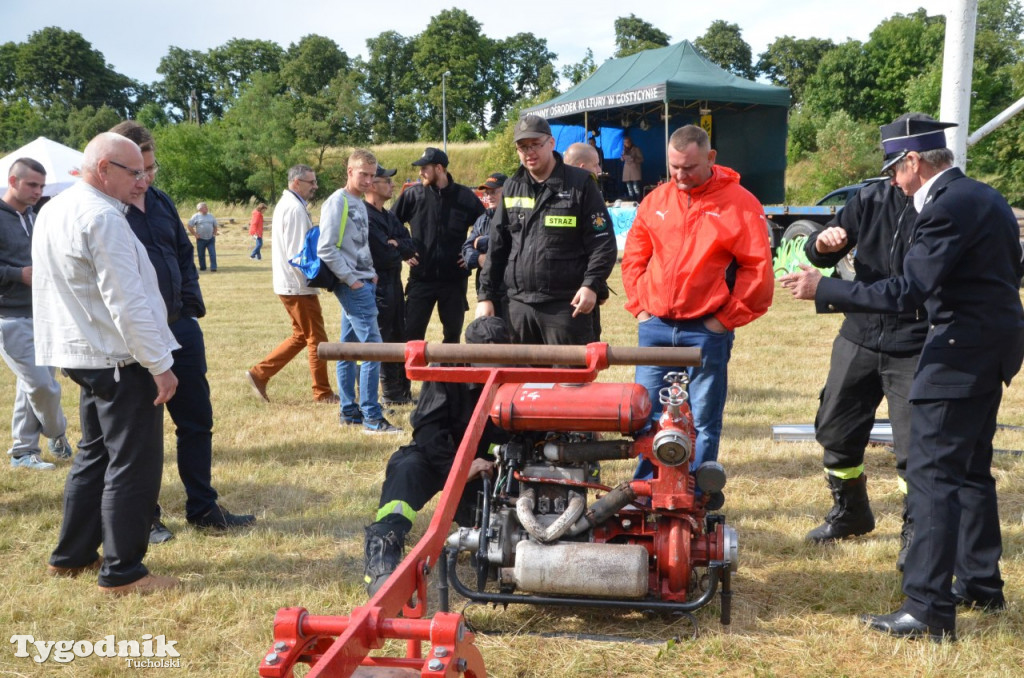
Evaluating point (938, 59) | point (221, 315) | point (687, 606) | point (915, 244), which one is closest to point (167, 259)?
point (687, 606)

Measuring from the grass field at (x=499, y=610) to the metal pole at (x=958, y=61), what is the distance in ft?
7.42

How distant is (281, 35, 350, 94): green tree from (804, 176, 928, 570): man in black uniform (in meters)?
86.1

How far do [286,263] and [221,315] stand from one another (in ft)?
25.3

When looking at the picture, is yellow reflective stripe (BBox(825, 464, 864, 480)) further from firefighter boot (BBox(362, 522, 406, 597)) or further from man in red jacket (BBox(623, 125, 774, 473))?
firefighter boot (BBox(362, 522, 406, 597))

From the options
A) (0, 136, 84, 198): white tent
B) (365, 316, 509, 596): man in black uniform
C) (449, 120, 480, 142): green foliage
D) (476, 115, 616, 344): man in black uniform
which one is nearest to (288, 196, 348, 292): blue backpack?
(476, 115, 616, 344): man in black uniform

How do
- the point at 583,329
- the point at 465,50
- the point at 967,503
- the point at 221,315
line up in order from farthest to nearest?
1. the point at 465,50
2. the point at 221,315
3. the point at 583,329
4. the point at 967,503

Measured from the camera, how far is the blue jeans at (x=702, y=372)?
4.51 meters

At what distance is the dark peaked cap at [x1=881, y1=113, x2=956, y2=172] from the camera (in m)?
3.32

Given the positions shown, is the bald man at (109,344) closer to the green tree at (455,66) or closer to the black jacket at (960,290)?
the black jacket at (960,290)

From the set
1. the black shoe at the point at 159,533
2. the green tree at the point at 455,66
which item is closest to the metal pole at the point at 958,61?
the black shoe at the point at 159,533

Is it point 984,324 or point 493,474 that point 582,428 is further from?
point 984,324

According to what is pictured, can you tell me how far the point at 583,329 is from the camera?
17.2ft

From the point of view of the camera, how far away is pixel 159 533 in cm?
459

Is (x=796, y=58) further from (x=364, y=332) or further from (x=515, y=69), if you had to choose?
(x=364, y=332)
